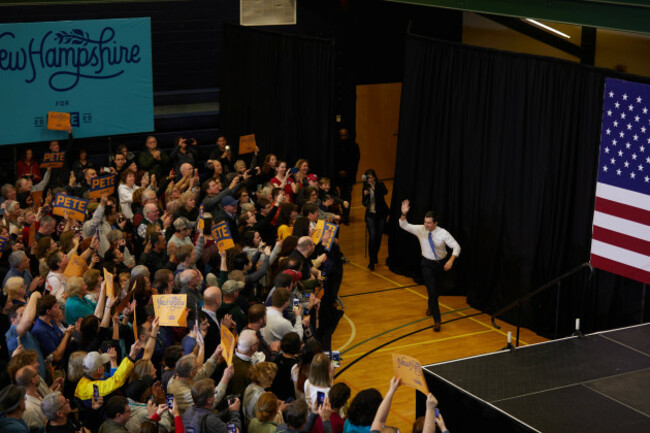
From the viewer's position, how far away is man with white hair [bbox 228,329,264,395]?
23.9ft

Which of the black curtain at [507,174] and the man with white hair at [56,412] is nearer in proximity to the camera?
the man with white hair at [56,412]

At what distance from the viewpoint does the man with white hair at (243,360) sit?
729cm

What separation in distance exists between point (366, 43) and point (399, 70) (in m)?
1.08

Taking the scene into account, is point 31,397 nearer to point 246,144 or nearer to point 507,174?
point 507,174

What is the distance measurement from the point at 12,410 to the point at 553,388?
445cm

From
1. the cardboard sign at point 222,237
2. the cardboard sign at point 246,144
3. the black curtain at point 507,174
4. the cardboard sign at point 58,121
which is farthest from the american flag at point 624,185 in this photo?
the cardboard sign at point 58,121

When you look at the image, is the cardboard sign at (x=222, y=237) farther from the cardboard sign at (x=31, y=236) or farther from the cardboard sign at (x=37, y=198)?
the cardboard sign at (x=37, y=198)

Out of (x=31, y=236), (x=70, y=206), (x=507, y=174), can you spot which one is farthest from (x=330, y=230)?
(x=31, y=236)

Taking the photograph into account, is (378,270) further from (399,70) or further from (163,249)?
(399,70)

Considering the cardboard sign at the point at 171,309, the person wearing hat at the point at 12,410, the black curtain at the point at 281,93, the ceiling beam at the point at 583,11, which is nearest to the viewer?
the person wearing hat at the point at 12,410

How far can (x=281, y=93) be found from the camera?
54.6 feet

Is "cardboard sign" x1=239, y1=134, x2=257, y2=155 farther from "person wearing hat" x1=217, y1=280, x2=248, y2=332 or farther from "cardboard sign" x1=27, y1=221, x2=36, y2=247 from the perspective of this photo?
"person wearing hat" x1=217, y1=280, x2=248, y2=332

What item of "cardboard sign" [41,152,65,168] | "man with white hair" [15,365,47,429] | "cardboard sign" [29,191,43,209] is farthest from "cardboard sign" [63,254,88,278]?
"cardboard sign" [41,152,65,168]

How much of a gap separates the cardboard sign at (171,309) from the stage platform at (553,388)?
7.50 ft
